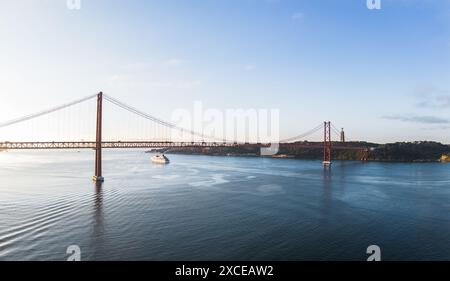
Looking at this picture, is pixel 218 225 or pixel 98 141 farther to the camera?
pixel 98 141

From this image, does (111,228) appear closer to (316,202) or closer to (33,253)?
(33,253)

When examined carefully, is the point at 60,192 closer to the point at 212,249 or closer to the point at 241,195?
the point at 241,195

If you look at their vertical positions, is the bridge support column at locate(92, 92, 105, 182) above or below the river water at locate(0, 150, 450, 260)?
above

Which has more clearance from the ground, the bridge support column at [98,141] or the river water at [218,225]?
the bridge support column at [98,141]

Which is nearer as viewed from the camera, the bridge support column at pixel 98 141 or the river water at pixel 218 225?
the river water at pixel 218 225

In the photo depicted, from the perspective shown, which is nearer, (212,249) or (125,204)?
(212,249)

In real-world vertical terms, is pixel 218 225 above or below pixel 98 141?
below
